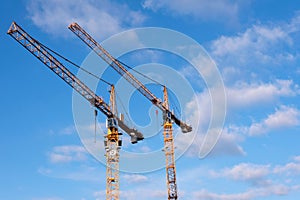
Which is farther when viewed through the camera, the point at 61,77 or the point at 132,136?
the point at 132,136

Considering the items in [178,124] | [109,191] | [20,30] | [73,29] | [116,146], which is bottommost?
[109,191]

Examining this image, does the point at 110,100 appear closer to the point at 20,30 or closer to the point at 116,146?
the point at 116,146

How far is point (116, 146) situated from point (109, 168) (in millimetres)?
4141

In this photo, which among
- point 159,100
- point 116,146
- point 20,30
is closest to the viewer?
point 20,30

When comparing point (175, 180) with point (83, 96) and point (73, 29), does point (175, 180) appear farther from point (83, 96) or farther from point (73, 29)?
point (73, 29)

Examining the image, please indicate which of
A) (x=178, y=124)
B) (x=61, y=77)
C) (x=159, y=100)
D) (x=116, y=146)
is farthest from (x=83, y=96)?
(x=178, y=124)

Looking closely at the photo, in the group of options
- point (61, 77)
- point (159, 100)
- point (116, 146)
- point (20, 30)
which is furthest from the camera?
point (159, 100)

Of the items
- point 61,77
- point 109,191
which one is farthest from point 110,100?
point 109,191

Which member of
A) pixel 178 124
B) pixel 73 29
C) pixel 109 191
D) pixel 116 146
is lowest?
pixel 109 191

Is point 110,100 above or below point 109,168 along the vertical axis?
above

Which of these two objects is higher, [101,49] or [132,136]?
[101,49]

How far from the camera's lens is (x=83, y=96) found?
7788 centimetres

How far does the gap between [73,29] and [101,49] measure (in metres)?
6.74

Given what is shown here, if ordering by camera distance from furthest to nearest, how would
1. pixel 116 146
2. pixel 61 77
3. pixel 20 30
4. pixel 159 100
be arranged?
pixel 159 100, pixel 116 146, pixel 61 77, pixel 20 30
